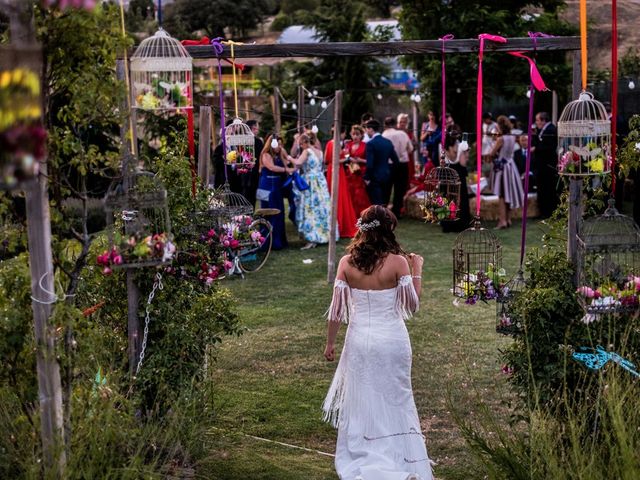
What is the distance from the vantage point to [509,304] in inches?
217

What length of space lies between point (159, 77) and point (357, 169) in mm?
10340

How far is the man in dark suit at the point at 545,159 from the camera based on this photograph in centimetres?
1529

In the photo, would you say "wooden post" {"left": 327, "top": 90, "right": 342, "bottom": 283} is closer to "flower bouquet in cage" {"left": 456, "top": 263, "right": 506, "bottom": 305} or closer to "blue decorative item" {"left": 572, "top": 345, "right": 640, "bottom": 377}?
"flower bouquet in cage" {"left": 456, "top": 263, "right": 506, "bottom": 305}

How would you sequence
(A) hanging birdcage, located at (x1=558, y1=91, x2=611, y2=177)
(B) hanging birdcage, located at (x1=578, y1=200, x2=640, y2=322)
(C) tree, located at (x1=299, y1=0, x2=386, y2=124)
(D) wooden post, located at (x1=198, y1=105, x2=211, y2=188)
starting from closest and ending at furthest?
A: (B) hanging birdcage, located at (x1=578, y1=200, x2=640, y2=322) < (A) hanging birdcage, located at (x1=558, y1=91, x2=611, y2=177) < (D) wooden post, located at (x1=198, y1=105, x2=211, y2=188) < (C) tree, located at (x1=299, y1=0, x2=386, y2=124)

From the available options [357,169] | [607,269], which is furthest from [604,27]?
[607,269]

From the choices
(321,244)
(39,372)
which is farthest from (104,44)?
(321,244)

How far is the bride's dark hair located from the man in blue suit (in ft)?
29.8

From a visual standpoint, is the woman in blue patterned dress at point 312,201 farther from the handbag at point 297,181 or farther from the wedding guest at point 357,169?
the wedding guest at point 357,169

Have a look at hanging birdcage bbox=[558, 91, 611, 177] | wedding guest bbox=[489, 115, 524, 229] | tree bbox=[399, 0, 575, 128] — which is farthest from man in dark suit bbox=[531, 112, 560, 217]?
hanging birdcage bbox=[558, 91, 611, 177]

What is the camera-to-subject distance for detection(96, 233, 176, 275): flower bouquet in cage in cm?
473

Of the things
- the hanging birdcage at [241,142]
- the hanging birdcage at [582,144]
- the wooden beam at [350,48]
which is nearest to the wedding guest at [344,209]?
the hanging birdcage at [241,142]

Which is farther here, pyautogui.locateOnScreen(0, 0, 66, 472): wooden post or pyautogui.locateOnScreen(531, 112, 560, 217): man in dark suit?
pyautogui.locateOnScreen(531, 112, 560, 217): man in dark suit

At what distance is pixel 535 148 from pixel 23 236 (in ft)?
41.4

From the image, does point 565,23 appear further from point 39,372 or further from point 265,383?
point 39,372
